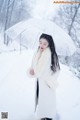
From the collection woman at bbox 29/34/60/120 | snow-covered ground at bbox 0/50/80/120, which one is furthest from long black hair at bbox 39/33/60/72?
snow-covered ground at bbox 0/50/80/120

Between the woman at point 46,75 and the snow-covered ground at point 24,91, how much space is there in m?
0.07

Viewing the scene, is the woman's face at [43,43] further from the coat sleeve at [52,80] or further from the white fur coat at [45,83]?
the coat sleeve at [52,80]

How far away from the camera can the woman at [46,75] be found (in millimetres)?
2006

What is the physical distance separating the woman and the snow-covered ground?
69 mm

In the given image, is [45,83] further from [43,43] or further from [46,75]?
[43,43]

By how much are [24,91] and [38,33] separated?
39 cm

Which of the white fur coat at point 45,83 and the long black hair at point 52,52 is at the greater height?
the long black hair at point 52,52

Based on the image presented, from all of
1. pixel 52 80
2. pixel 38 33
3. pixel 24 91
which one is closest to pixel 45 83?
pixel 52 80

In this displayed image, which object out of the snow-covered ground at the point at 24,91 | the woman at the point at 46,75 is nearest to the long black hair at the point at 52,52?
the woman at the point at 46,75

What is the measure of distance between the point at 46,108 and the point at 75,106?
21cm

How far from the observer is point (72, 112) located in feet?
7.02

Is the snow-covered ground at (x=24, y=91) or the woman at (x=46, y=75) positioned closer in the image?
the woman at (x=46, y=75)

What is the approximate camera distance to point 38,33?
208cm

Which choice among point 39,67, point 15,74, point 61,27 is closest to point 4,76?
point 15,74
